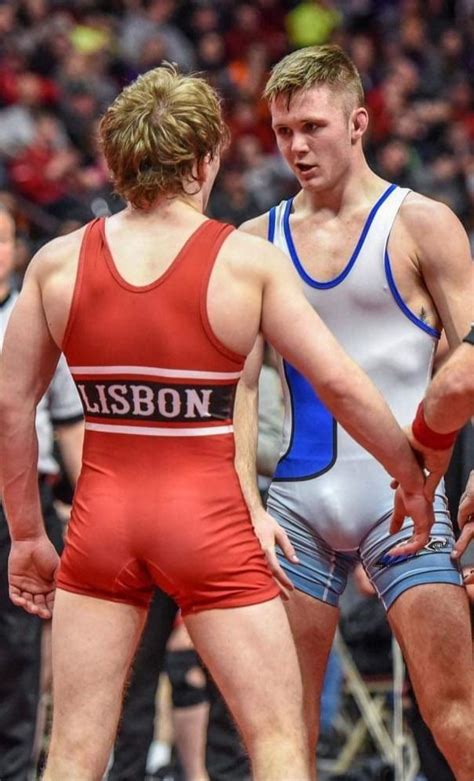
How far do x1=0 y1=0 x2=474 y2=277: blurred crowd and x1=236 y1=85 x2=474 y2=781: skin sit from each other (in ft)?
20.4

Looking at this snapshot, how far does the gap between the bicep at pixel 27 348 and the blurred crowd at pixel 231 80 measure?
6789mm

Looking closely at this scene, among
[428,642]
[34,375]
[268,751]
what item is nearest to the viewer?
[268,751]

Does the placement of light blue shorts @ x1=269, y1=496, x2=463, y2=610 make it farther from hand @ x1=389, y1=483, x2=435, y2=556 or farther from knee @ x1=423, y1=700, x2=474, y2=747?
knee @ x1=423, y1=700, x2=474, y2=747

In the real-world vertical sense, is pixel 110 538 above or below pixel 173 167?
below

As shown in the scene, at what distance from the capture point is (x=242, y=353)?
3650 millimetres

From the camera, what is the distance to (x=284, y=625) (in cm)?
364

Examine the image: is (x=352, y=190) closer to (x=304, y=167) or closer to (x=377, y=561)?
(x=304, y=167)

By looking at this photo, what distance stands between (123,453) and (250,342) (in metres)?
0.44

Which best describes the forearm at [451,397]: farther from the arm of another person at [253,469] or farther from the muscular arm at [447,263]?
the arm of another person at [253,469]

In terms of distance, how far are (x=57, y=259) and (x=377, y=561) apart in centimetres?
136

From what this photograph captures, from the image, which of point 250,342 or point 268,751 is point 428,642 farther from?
point 250,342

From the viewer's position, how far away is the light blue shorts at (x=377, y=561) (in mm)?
4184

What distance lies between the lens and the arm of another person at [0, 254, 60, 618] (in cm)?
377

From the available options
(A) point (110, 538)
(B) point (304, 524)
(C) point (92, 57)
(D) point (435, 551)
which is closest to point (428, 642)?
(D) point (435, 551)
